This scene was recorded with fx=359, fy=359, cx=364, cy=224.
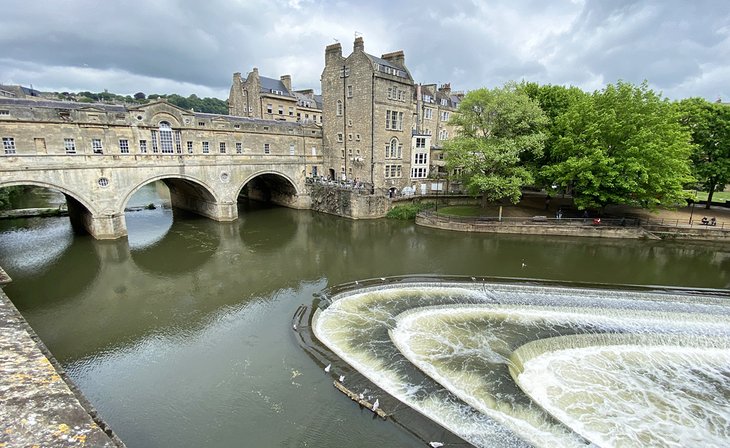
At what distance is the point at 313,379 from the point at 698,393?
36.6ft

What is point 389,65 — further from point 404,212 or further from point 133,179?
point 133,179

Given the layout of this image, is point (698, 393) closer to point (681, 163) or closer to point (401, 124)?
point (681, 163)

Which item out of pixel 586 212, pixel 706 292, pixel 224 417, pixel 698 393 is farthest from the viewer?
pixel 586 212

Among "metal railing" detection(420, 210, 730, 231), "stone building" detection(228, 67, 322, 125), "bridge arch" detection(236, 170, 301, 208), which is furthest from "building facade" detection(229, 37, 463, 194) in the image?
"stone building" detection(228, 67, 322, 125)

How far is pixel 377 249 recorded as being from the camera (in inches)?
922

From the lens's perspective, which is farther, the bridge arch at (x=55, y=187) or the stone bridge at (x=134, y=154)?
the stone bridge at (x=134, y=154)

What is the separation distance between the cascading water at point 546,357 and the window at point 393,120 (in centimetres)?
2005

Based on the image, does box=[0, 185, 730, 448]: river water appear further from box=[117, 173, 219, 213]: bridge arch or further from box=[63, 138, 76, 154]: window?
box=[63, 138, 76, 154]: window

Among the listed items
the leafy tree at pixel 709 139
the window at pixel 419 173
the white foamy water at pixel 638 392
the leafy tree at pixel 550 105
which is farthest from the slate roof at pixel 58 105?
the leafy tree at pixel 709 139

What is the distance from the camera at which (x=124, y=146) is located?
79.2 feet

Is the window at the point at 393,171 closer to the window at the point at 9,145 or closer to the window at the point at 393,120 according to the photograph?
the window at the point at 393,120

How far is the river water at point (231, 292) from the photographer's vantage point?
→ 9172 mm

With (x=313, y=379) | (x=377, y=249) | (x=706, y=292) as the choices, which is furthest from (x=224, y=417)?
(x=706, y=292)

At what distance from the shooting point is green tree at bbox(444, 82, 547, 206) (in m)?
26.6
